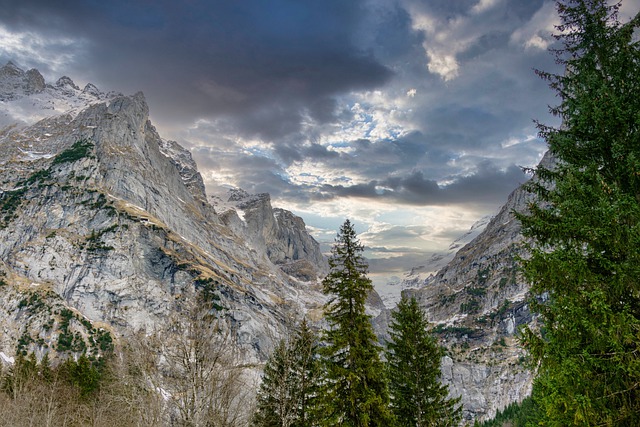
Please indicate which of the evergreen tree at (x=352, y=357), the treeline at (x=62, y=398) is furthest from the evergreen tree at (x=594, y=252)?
the treeline at (x=62, y=398)

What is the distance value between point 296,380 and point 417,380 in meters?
7.28

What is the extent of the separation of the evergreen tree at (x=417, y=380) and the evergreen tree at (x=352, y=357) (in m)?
4.80

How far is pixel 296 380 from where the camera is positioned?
21.5 m

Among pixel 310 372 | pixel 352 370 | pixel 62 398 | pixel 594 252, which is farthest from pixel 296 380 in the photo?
pixel 62 398

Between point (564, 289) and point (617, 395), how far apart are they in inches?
84.7

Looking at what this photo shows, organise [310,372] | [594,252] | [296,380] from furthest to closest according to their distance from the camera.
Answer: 1. [310,372]
2. [296,380]
3. [594,252]

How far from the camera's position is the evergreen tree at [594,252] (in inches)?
284

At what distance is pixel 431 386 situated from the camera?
2242 centimetres

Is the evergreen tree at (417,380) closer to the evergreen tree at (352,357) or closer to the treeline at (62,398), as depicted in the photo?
the evergreen tree at (352,357)

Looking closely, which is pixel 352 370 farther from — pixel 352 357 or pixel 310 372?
pixel 310 372

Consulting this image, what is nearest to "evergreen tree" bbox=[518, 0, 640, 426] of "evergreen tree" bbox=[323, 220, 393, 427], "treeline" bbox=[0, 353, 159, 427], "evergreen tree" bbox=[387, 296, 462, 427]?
"evergreen tree" bbox=[323, 220, 393, 427]

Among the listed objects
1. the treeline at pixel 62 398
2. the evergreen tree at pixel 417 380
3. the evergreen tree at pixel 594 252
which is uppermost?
the evergreen tree at pixel 594 252

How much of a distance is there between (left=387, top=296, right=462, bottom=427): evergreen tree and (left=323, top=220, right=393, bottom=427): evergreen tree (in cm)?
480

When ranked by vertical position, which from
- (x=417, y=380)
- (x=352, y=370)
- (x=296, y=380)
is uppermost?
(x=352, y=370)
